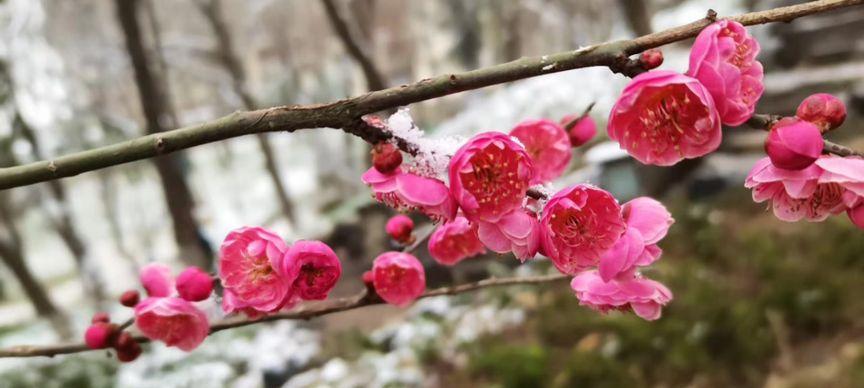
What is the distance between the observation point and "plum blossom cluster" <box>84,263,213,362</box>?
622mm

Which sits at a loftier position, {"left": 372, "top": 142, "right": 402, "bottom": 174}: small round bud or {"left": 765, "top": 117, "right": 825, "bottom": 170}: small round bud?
{"left": 372, "top": 142, "right": 402, "bottom": 174}: small round bud

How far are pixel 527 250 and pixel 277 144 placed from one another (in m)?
13.6

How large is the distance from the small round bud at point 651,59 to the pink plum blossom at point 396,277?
35 cm

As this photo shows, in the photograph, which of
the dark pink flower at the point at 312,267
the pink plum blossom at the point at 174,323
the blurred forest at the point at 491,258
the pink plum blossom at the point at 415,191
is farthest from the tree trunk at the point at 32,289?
the pink plum blossom at the point at 415,191

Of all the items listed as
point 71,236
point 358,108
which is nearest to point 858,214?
point 358,108

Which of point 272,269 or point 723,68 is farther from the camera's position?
point 272,269

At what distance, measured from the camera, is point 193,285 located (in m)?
0.62

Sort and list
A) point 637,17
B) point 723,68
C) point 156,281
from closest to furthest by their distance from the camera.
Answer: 1. point 723,68
2. point 156,281
3. point 637,17

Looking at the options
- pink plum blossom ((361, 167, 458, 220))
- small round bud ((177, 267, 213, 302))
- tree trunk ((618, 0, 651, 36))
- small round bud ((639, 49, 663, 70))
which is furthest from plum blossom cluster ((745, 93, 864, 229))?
tree trunk ((618, 0, 651, 36))

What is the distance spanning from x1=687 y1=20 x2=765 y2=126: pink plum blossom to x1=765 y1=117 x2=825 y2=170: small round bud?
0.03m

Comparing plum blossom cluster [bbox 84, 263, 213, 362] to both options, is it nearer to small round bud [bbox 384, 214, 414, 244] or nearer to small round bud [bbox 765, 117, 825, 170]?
small round bud [bbox 384, 214, 414, 244]

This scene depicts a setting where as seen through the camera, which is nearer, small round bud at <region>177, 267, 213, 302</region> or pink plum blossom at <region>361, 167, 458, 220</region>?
pink plum blossom at <region>361, 167, 458, 220</region>

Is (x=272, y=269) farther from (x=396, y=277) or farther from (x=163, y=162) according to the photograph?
(x=163, y=162)

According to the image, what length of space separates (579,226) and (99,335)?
528mm
